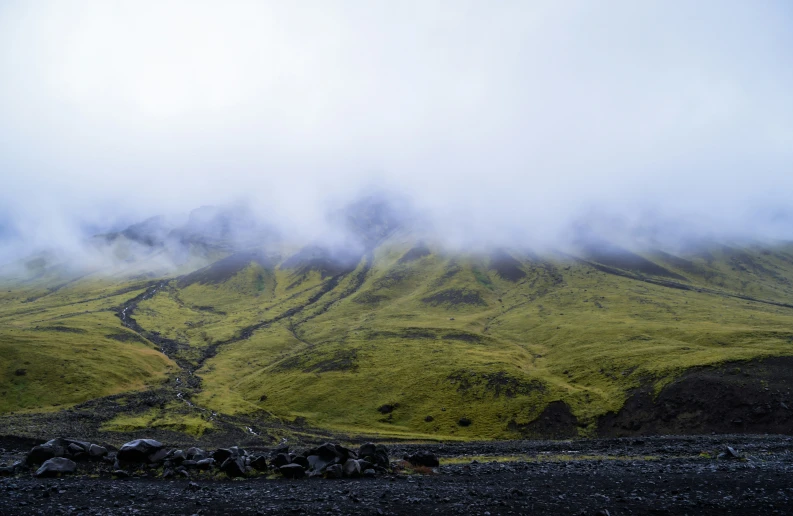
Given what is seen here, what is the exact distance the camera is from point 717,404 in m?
59.8

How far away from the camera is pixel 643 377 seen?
248 feet

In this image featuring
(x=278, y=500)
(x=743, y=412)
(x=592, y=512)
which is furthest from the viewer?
(x=743, y=412)

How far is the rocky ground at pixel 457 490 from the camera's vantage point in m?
20.8

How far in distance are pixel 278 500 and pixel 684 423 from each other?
58.2 metres

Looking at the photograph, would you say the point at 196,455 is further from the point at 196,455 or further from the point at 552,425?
the point at 552,425

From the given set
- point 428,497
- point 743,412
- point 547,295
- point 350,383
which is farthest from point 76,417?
point 547,295

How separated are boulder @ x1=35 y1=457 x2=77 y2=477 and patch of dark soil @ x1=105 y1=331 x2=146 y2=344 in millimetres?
126665

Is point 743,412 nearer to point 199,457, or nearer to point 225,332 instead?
point 199,457

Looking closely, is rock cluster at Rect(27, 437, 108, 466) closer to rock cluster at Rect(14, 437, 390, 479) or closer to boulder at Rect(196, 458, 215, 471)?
rock cluster at Rect(14, 437, 390, 479)

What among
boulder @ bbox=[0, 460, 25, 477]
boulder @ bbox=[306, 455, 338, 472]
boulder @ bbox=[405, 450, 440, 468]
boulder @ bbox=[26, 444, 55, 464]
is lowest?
boulder @ bbox=[405, 450, 440, 468]

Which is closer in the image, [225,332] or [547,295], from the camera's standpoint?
[225,332]

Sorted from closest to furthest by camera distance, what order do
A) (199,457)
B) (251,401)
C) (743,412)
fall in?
(199,457) → (743,412) → (251,401)

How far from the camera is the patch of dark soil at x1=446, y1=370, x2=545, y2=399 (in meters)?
79.8

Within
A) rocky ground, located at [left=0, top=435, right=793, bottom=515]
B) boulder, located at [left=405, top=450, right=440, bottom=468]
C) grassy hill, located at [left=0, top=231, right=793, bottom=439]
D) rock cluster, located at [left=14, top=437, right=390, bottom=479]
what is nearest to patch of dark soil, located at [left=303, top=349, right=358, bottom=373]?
grassy hill, located at [left=0, top=231, right=793, bottom=439]
